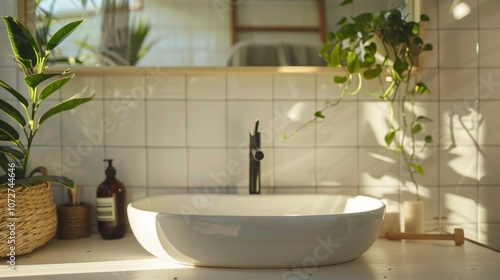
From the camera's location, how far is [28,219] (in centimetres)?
102

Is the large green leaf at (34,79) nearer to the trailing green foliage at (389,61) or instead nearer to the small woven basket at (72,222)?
the small woven basket at (72,222)

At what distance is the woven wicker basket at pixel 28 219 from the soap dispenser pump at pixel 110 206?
0.13 metres

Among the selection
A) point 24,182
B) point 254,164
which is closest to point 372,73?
point 254,164

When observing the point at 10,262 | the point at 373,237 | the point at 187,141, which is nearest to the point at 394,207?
the point at 373,237

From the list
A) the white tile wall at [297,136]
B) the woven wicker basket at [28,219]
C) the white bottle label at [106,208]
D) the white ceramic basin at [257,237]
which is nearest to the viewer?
the white ceramic basin at [257,237]

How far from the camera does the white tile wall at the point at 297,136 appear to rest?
130cm

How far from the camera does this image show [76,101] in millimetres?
1067

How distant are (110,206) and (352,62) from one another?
76 cm

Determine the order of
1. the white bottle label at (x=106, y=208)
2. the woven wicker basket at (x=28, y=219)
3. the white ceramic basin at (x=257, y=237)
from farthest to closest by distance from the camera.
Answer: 1. the white bottle label at (x=106, y=208)
2. the woven wicker basket at (x=28, y=219)
3. the white ceramic basin at (x=257, y=237)

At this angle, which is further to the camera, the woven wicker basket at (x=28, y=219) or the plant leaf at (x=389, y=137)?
the plant leaf at (x=389, y=137)

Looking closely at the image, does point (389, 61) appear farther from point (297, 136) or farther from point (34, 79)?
point (34, 79)

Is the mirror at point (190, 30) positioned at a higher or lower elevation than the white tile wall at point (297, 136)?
higher

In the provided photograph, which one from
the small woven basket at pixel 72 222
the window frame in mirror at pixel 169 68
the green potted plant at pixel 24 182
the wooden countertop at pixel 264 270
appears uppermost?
the window frame in mirror at pixel 169 68

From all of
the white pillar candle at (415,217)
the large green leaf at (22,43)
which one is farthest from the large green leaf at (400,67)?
the large green leaf at (22,43)
